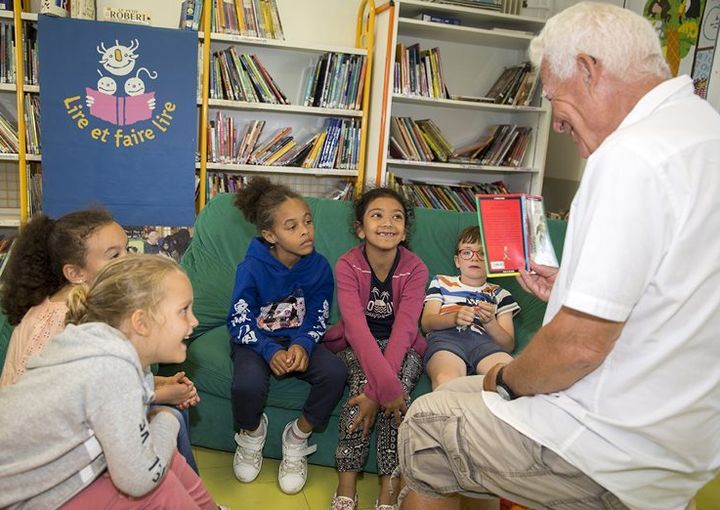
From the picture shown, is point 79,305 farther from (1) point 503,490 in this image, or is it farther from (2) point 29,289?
(1) point 503,490

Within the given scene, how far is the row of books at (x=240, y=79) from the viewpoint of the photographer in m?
3.65

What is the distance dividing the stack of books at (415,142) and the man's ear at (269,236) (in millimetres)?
1940

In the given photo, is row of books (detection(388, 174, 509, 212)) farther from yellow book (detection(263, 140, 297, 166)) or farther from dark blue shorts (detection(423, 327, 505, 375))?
dark blue shorts (detection(423, 327, 505, 375))

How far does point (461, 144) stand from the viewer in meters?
4.41

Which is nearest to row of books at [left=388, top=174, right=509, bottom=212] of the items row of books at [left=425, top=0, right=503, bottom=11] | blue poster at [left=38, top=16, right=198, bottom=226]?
row of books at [left=425, top=0, right=503, bottom=11]

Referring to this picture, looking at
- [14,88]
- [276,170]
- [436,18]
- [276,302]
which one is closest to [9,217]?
[14,88]

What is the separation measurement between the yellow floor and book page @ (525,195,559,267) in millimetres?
971

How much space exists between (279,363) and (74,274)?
2.22 ft

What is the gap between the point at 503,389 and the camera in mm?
1294

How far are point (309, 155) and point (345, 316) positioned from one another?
2.00 meters

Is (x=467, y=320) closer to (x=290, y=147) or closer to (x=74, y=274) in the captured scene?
(x=74, y=274)

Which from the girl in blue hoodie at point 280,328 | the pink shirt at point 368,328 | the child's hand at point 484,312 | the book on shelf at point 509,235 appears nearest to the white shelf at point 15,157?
the girl in blue hoodie at point 280,328

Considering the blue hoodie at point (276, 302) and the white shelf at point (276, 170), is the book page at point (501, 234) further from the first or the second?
the white shelf at point (276, 170)

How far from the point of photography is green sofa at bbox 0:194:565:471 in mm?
2094
